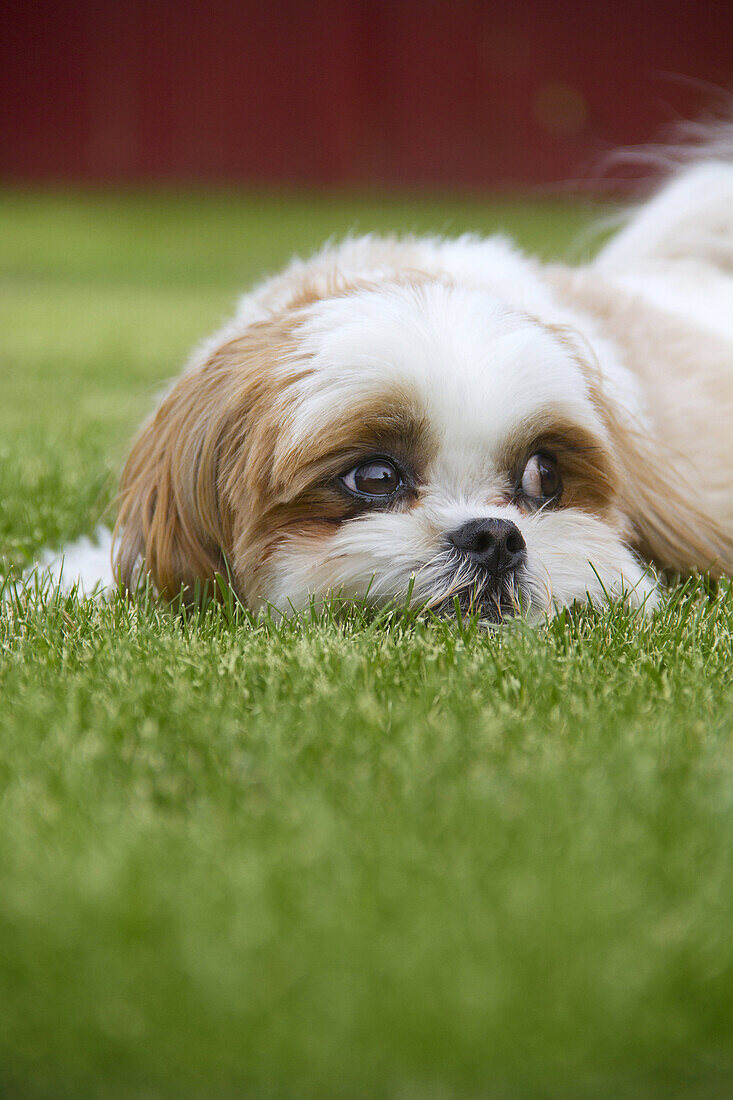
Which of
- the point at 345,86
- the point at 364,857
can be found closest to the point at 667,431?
the point at 364,857

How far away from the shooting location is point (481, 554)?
2236mm

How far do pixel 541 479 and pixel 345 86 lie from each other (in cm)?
1754

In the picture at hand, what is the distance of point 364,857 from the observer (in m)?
1.24

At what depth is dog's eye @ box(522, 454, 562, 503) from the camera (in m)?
2.50

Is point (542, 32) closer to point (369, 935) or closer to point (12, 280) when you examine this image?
point (12, 280)

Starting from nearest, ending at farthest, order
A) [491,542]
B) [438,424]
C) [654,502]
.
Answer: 1. [491,542]
2. [438,424]
3. [654,502]

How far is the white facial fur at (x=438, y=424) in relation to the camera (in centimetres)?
227

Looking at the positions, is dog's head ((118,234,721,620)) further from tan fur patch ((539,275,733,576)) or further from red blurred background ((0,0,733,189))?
red blurred background ((0,0,733,189))

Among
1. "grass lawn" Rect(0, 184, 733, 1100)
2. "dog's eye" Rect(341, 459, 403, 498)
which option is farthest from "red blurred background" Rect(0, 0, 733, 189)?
"grass lawn" Rect(0, 184, 733, 1100)

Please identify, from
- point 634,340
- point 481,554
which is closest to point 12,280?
point 634,340

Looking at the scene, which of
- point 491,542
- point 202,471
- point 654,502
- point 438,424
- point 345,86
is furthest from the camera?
point 345,86

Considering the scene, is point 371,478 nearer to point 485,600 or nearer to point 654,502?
point 485,600

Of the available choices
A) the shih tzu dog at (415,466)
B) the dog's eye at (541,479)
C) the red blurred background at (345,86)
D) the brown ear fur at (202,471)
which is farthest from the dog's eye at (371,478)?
the red blurred background at (345,86)

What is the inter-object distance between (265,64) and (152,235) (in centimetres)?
342
